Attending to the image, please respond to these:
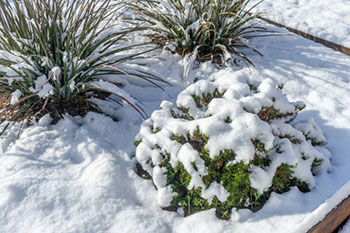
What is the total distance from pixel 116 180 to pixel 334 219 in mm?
1240

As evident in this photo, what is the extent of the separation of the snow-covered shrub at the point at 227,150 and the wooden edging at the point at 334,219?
18cm

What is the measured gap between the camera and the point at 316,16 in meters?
3.79

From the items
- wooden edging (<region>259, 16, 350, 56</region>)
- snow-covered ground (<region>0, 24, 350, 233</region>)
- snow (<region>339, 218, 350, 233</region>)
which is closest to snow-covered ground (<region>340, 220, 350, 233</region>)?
snow (<region>339, 218, 350, 233</region>)

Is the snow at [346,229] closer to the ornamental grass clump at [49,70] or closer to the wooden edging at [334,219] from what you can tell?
the wooden edging at [334,219]

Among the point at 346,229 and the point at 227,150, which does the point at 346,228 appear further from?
the point at 227,150

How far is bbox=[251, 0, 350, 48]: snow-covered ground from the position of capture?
3.35 m

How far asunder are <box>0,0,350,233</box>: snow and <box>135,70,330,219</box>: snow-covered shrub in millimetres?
70

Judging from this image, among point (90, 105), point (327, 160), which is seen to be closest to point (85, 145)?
point (90, 105)

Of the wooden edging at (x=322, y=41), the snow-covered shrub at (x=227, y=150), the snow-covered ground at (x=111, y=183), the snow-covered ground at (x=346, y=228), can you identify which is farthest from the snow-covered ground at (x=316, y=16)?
the snow-covered ground at (x=346, y=228)

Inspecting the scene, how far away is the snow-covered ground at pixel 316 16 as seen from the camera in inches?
132

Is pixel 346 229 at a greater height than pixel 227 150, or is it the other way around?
pixel 227 150

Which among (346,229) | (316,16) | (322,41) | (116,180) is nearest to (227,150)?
(116,180)

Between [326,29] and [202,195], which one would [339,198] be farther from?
[326,29]

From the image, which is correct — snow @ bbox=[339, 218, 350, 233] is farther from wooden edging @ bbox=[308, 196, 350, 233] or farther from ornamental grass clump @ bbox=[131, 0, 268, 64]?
ornamental grass clump @ bbox=[131, 0, 268, 64]
